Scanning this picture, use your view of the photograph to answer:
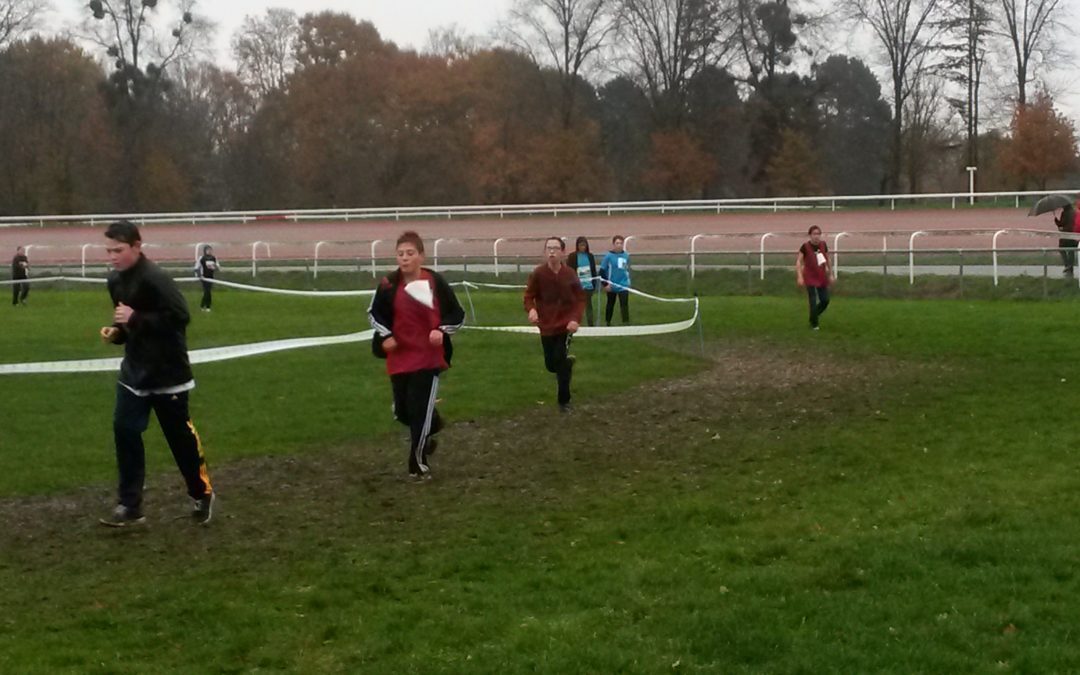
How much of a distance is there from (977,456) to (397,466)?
4175mm

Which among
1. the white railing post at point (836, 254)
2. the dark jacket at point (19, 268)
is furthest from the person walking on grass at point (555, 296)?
the dark jacket at point (19, 268)

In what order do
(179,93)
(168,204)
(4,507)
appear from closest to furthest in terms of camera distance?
(4,507) < (168,204) < (179,93)

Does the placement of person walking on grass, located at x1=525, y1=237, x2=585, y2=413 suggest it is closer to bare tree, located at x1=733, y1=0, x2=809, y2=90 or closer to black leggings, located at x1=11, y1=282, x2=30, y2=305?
black leggings, located at x1=11, y1=282, x2=30, y2=305

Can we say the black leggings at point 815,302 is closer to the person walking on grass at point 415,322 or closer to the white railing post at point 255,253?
the person walking on grass at point 415,322

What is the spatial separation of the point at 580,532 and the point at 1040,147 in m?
44.8

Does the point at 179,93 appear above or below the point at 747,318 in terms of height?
above

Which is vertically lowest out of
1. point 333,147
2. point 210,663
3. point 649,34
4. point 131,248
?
point 210,663

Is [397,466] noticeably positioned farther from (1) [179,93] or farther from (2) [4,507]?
(1) [179,93]

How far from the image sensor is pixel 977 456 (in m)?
9.49

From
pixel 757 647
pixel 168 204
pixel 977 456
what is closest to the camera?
pixel 757 647

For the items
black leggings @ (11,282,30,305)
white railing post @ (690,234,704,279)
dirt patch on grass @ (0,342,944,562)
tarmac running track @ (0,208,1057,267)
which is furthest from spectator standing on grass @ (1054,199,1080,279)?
black leggings @ (11,282,30,305)

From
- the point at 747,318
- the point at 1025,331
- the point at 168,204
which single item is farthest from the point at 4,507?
the point at 168,204

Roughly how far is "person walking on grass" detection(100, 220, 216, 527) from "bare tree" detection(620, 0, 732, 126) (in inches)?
2178

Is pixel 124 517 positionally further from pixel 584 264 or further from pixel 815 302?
pixel 815 302
